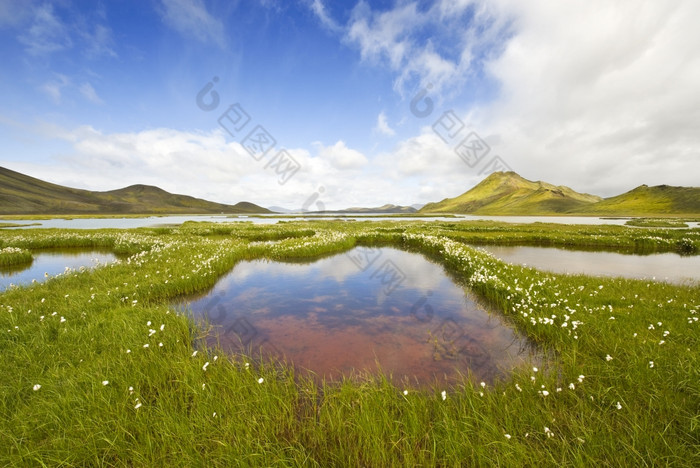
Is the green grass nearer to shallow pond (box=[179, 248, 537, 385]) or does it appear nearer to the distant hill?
shallow pond (box=[179, 248, 537, 385])

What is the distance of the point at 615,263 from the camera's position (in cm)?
1689

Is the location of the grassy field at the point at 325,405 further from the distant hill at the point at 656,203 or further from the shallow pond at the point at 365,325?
the distant hill at the point at 656,203

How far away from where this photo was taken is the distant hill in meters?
150

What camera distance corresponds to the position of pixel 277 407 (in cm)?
423

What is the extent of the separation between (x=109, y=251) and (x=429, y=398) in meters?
28.3

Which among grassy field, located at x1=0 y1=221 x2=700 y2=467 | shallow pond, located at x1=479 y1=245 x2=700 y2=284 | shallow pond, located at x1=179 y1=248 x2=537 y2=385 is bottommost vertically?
shallow pond, located at x1=179 y1=248 x2=537 y2=385

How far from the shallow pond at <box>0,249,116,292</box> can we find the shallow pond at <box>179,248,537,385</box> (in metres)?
9.01

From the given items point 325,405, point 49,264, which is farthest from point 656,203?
point 49,264

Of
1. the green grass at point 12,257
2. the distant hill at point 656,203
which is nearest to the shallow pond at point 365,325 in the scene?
the green grass at point 12,257

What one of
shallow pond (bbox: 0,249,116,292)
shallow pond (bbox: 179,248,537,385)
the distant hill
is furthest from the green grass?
the distant hill

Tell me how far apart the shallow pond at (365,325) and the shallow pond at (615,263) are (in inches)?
340

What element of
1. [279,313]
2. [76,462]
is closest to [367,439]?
[76,462]

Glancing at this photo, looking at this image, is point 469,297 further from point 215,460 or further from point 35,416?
point 35,416

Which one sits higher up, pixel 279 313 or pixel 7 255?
pixel 7 255
